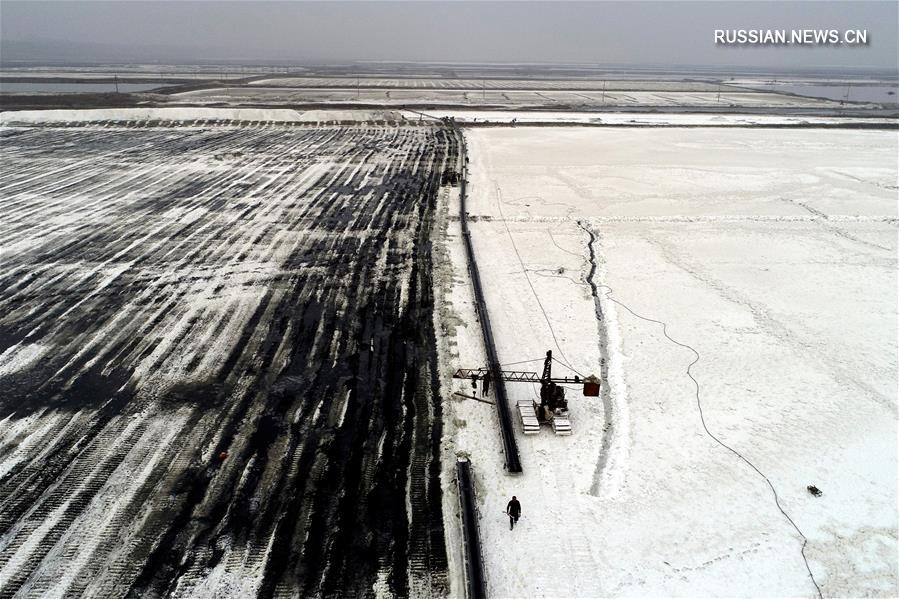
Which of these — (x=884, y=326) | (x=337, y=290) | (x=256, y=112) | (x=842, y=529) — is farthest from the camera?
(x=256, y=112)

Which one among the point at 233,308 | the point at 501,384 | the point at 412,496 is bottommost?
the point at 412,496

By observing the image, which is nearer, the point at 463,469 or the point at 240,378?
→ the point at 463,469

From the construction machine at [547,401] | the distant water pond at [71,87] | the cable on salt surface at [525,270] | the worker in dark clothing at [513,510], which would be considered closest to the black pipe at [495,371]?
the construction machine at [547,401]

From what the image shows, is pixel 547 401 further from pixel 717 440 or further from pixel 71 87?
pixel 71 87

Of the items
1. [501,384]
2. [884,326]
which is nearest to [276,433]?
[501,384]

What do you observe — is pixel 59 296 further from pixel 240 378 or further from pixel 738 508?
pixel 738 508

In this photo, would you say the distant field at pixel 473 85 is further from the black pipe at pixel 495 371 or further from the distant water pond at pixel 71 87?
the black pipe at pixel 495 371

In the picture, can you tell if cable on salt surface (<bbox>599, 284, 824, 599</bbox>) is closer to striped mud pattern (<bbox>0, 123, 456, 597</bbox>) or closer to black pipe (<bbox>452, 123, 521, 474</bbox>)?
black pipe (<bbox>452, 123, 521, 474</bbox>)
